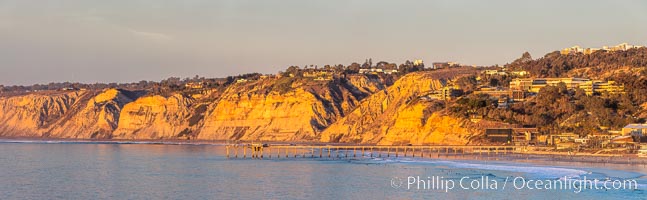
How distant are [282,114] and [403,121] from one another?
34973 mm

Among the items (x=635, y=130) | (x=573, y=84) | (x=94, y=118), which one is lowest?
(x=635, y=130)

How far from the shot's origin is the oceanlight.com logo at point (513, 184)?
5416cm

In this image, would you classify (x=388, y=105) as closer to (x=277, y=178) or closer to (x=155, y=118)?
(x=155, y=118)

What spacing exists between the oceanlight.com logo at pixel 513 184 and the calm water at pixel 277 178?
0.34 metres

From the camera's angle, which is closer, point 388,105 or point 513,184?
point 513,184

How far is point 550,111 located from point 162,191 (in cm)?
6298

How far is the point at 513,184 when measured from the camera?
188 feet

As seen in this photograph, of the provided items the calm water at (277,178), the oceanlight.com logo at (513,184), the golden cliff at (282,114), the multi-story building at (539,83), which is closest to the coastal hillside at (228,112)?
the golden cliff at (282,114)

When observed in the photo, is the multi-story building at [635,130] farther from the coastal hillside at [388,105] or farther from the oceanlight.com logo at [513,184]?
the oceanlight.com logo at [513,184]

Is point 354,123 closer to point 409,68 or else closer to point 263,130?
point 263,130

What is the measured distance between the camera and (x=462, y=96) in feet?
408

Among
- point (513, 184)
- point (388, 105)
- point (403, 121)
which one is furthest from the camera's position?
point (388, 105)

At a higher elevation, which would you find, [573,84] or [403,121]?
[573,84]

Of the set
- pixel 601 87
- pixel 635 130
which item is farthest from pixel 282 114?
pixel 635 130
